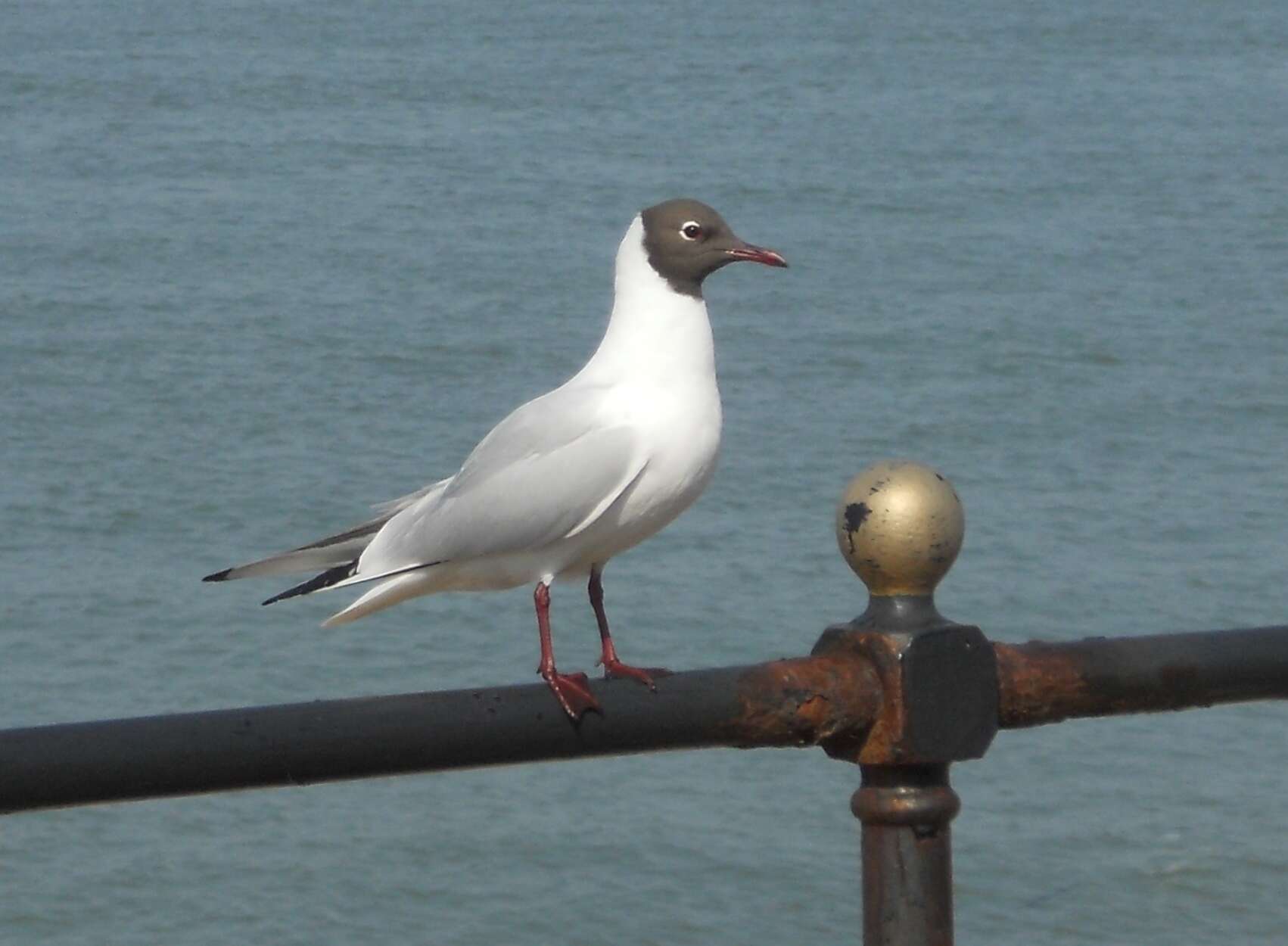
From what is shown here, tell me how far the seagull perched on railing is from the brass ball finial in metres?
0.70

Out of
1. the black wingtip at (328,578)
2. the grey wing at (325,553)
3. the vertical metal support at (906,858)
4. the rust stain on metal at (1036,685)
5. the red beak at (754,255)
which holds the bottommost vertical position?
the vertical metal support at (906,858)

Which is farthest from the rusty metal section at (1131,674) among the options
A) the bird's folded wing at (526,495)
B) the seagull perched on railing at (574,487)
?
the bird's folded wing at (526,495)

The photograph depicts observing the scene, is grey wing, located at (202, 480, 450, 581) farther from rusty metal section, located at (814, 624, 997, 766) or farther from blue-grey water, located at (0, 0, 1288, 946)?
blue-grey water, located at (0, 0, 1288, 946)

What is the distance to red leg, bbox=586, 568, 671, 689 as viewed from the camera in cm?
229

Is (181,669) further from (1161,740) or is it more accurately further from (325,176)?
(325,176)

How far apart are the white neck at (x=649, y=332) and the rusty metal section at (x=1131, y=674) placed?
86 cm

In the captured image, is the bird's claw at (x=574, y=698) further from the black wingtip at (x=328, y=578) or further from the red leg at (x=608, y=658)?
the black wingtip at (x=328, y=578)

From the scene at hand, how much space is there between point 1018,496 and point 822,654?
10.2 metres

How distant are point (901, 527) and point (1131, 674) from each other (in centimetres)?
26

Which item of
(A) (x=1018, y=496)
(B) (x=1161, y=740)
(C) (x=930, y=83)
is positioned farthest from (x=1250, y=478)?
(C) (x=930, y=83)

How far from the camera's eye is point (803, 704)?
2062 mm

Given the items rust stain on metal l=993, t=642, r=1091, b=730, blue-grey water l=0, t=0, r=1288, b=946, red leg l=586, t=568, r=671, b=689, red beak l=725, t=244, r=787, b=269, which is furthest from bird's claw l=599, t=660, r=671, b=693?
blue-grey water l=0, t=0, r=1288, b=946

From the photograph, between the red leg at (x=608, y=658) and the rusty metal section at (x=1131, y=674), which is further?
the red leg at (x=608, y=658)

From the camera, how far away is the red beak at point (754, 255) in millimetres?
3266
